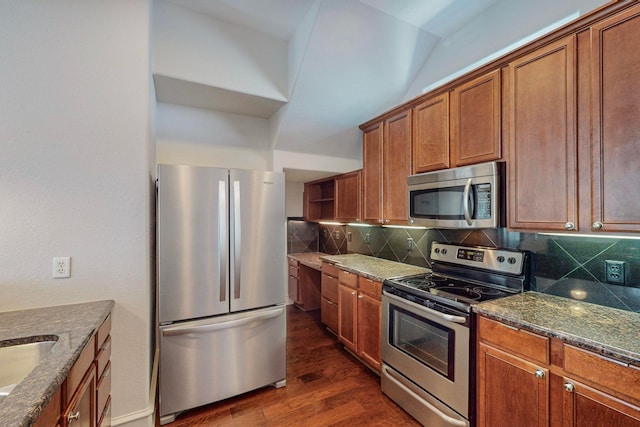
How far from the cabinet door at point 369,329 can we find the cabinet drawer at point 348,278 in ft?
0.42

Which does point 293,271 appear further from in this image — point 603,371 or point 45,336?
point 603,371

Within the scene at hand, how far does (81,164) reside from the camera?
1711 millimetres

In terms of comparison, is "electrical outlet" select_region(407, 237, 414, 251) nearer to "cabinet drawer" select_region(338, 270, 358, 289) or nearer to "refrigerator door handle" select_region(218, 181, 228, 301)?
"cabinet drawer" select_region(338, 270, 358, 289)

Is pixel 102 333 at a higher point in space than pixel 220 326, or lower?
higher

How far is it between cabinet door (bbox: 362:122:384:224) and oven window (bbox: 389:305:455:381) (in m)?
1.06

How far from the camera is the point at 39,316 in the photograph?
149 cm

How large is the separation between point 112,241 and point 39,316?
0.50 metres

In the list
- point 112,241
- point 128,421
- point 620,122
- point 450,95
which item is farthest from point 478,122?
point 128,421

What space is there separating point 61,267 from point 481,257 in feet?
9.21

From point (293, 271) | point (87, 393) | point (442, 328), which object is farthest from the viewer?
point (293, 271)

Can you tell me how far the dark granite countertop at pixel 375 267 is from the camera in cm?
250

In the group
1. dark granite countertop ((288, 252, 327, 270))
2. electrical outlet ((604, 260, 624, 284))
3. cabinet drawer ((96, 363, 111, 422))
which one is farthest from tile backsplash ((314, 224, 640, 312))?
cabinet drawer ((96, 363, 111, 422))

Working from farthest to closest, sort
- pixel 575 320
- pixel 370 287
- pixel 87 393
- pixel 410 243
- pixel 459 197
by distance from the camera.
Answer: pixel 410 243, pixel 370 287, pixel 459 197, pixel 575 320, pixel 87 393

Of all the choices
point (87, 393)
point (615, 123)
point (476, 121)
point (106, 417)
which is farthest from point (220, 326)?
point (615, 123)
